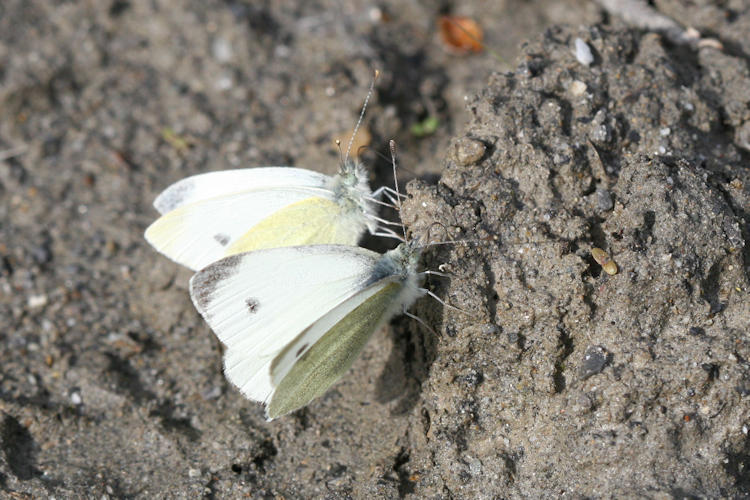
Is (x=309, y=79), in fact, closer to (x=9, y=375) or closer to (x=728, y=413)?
(x=9, y=375)

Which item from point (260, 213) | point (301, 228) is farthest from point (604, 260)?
point (260, 213)

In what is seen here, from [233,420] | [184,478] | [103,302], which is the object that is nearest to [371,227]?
[233,420]

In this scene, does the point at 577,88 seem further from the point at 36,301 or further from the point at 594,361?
the point at 36,301

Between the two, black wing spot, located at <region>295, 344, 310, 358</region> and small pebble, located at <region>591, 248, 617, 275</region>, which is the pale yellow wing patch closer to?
black wing spot, located at <region>295, 344, 310, 358</region>

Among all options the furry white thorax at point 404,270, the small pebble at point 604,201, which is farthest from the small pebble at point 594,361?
the furry white thorax at point 404,270

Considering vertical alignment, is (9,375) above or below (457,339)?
below

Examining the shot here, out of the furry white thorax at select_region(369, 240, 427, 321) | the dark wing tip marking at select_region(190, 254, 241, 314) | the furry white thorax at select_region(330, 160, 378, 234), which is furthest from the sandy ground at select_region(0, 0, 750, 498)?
the dark wing tip marking at select_region(190, 254, 241, 314)
